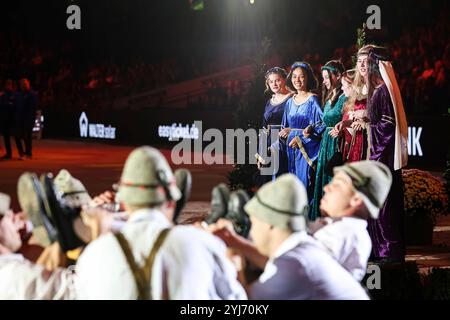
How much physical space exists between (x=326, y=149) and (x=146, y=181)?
5.68 metres

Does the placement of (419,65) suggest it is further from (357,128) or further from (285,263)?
(285,263)

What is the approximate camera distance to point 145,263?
14.1 feet

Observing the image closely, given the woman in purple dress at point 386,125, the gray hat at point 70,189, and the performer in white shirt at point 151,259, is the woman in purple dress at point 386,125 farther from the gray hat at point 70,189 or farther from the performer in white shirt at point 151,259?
the performer in white shirt at point 151,259

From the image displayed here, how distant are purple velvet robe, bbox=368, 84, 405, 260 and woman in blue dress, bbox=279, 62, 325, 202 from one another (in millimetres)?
1332

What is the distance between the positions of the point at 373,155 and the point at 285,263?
4.59 m

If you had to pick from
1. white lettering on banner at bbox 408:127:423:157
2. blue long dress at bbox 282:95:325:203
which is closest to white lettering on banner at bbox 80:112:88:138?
white lettering on banner at bbox 408:127:423:157

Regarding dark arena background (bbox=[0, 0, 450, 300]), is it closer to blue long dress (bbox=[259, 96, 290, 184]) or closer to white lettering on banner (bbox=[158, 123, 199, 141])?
white lettering on banner (bbox=[158, 123, 199, 141])

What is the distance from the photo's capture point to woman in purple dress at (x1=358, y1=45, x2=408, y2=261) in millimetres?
8969

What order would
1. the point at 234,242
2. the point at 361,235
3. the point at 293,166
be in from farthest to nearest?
the point at 293,166 → the point at 361,235 → the point at 234,242

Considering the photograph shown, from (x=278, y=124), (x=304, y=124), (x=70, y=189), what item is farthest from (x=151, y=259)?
(x=278, y=124)

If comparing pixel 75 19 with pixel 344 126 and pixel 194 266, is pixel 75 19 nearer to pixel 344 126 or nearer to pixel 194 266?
pixel 344 126

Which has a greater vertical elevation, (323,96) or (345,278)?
(323,96)

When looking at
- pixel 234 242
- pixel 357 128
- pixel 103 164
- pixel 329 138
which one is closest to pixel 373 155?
pixel 357 128

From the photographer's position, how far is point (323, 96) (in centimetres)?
1050
